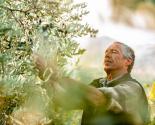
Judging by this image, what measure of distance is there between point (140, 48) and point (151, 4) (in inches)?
51.7

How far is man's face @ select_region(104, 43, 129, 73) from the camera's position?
7.21 feet

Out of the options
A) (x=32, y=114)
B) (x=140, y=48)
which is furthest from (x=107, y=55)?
(x=32, y=114)

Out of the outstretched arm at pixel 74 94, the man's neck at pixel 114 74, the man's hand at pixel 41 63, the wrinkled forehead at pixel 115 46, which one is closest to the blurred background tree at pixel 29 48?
the wrinkled forehead at pixel 115 46

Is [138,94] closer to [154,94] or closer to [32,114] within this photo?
[32,114]

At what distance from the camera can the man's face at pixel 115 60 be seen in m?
2.20

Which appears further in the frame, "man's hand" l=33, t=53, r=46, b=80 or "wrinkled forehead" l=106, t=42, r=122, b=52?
"wrinkled forehead" l=106, t=42, r=122, b=52

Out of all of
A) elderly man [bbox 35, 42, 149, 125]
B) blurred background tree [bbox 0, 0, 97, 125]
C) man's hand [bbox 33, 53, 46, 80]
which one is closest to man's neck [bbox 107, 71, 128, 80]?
elderly man [bbox 35, 42, 149, 125]

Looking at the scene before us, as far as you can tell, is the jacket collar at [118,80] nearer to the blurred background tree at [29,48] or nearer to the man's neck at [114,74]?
the man's neck at [114,74]

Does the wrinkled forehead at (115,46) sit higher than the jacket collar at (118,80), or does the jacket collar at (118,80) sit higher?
the wrinkled forehead at (115,46)

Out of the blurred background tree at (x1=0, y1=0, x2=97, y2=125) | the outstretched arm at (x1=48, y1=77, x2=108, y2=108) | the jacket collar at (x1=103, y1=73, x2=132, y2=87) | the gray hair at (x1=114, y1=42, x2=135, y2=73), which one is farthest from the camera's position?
the gray hair at (x1=114, y1=42, x2=135, y2=73)

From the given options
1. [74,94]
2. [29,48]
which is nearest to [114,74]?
[29,48]

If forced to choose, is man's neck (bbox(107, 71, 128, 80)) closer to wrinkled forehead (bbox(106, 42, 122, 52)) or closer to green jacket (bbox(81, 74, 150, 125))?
green jacket (bbox(81, 74, 150, 125))

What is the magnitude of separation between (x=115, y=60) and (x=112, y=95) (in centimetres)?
74

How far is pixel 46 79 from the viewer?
3.84 feet
